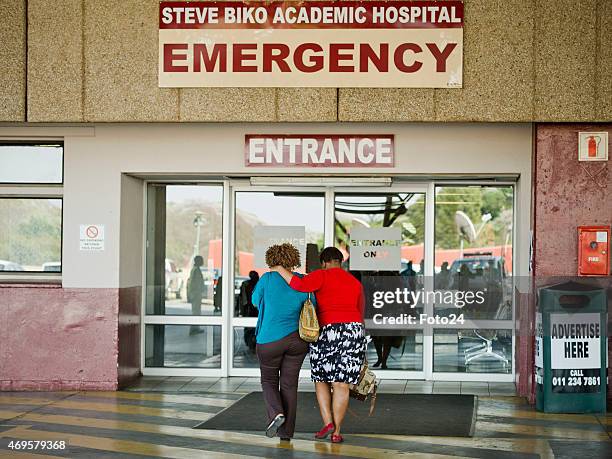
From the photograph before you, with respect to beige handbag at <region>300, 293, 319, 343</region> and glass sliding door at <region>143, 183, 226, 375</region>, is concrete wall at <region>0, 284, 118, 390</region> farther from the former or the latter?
beige handbag at <region>300, 293, 319, 343</region>

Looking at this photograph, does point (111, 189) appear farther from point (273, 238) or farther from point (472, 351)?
point (472, 351)

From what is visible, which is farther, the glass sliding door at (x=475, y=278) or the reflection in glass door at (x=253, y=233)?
the reflection in glass door at (x=253, y=233)

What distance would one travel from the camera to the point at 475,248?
1266cm

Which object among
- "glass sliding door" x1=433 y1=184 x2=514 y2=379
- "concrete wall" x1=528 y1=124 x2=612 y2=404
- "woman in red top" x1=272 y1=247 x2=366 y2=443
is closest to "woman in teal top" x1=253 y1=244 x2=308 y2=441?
"woman in red top" x1=272 y1=247 x2=366 y2=443

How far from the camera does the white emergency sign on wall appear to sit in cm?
1038

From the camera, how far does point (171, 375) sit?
1291 cm

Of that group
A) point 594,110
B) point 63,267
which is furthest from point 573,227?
point 63,267

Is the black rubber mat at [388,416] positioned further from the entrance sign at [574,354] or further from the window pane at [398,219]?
the window pane at [398,219]

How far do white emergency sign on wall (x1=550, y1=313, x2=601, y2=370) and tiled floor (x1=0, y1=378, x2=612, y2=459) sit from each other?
554 mm

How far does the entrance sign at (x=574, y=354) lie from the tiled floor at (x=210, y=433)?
1.11 ft

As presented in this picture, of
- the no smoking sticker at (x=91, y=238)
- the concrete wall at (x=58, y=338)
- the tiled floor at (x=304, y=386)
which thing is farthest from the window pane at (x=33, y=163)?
the tiled floor at (x=304, y=386)

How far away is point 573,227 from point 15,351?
662 cm

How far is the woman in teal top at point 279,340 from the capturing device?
8695 mm

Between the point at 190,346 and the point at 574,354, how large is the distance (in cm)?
496
